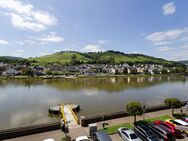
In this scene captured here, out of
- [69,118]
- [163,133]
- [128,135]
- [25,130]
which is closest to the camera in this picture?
[128,135]

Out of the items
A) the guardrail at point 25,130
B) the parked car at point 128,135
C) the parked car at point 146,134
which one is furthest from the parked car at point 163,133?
the guardrail at point 25,130

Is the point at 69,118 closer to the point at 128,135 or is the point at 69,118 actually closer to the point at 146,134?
the point at 128,135

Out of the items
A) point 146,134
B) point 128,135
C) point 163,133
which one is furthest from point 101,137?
point 163,133

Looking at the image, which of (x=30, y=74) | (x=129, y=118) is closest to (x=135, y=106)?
(x=129, y=118)

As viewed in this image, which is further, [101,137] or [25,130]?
[25,130]

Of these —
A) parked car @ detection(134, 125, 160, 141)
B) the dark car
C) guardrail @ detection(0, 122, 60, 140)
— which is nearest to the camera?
the dark car

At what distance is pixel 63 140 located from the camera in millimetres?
15859

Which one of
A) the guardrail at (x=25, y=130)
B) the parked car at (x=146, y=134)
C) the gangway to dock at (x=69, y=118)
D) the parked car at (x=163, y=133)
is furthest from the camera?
the gangway to dock at (x=69, y=118)

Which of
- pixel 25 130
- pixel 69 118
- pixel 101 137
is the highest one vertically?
pixel 101 137

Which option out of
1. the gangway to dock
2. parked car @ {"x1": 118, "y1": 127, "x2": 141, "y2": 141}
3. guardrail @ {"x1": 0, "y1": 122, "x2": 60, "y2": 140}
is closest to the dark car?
parked car @ {"x1": 118, "y1": 127, "x2": 141, "y2": 141}

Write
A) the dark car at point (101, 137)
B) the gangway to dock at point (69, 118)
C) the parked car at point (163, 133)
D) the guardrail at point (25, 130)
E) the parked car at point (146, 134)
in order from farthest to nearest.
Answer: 1. the gangway to dock at point (69, 118)
2. the guardrail at point (25, 130)
3. the parked car at point (163, 133)
4. the parked car at point (146, 134)
5. the dark car at point (101, 137)

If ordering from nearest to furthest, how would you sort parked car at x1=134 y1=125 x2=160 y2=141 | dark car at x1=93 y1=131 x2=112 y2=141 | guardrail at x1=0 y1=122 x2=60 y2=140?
dark car at x1=93 y1=131 x2=112 y2=141 < parked car at x1=134 y1=125 x2=160 y2=141 < guardrail at x1=0 y1=122 x2=60 y2=140

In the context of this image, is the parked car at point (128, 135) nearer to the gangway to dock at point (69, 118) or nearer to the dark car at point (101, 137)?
the dark car at point (101, 137)

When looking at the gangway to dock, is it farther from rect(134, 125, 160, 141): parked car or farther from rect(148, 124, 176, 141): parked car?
rect(148, 124, 176, 141): parked car
